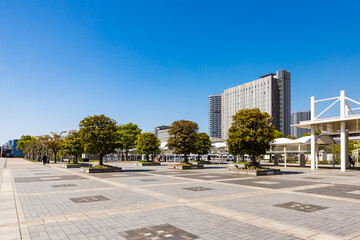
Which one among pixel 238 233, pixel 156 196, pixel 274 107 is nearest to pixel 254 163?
pixel 156 196

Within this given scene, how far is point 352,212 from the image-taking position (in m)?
9.47

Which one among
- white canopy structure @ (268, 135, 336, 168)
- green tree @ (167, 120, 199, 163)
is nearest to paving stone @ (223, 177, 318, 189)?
green tree @ (167, 120, 199, 163)

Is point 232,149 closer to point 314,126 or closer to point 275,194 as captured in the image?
point 275,194

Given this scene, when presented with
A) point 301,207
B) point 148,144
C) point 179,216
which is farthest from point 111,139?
point 301,207

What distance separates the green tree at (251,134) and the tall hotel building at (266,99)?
131m

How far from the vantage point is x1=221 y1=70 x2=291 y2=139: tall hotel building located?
6024 inches

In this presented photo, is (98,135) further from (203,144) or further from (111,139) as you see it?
(203,144)

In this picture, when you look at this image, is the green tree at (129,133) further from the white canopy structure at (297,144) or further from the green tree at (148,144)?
the white canopy structure at (297,144)

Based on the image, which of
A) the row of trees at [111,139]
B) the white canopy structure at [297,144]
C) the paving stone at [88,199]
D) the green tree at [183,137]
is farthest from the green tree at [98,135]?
the white canopy structure at [297,144]

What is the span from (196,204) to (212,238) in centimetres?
416

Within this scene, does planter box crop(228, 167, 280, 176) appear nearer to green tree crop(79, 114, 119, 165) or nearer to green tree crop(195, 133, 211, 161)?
green tree crop(79, 114, 119, 165)

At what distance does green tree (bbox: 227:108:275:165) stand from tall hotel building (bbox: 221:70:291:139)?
131 meters

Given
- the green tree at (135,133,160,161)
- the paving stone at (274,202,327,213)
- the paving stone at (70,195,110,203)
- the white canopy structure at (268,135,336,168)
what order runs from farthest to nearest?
1. the green tree at (135,133,160,161)
2. the white canopy structure at (268,135,336,168)
3. the paving stone at (70,195,110,203)
4. the paving stone at (274,202,327,213)

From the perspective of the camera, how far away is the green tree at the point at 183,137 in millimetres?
33447
